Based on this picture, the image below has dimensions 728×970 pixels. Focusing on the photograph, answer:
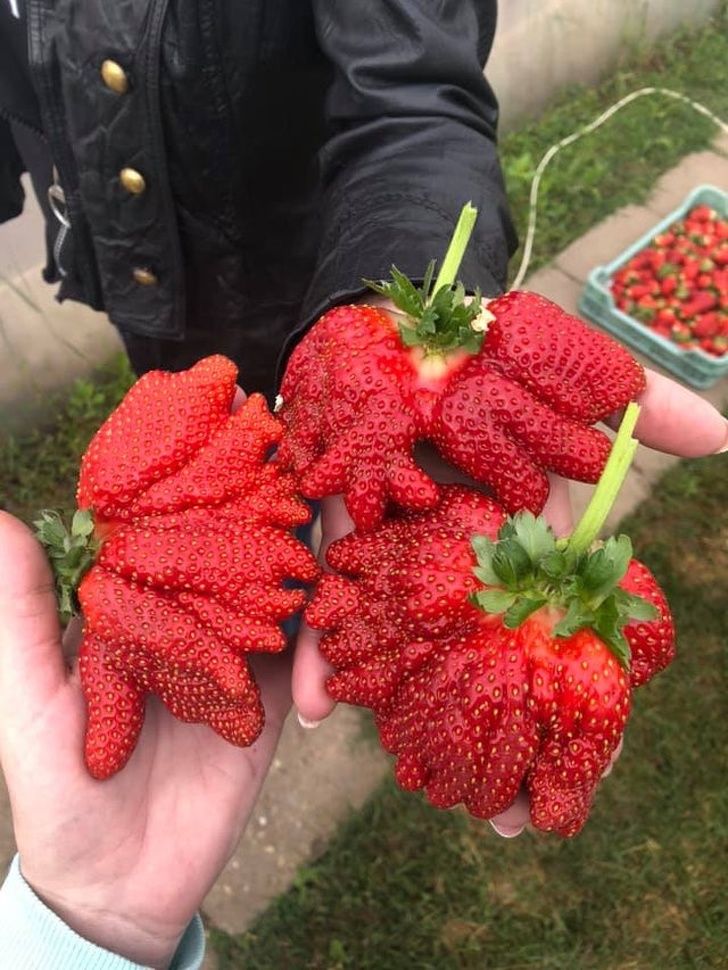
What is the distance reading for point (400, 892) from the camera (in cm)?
206

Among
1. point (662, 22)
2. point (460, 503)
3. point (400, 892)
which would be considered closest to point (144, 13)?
point (460, 503)

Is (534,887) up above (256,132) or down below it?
below

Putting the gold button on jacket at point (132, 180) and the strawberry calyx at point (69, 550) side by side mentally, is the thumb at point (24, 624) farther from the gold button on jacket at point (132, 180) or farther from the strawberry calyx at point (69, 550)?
the gold button on jacket at point (132, 180)

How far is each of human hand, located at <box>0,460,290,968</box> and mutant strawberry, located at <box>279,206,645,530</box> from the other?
34 cm

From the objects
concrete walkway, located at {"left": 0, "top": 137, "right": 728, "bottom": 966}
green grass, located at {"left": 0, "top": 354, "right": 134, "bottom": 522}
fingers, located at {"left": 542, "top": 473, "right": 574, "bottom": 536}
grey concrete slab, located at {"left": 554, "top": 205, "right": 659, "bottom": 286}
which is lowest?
concrete walkway, located at {"left": 0, "top": 137, "right": 728, "bottom": 966}

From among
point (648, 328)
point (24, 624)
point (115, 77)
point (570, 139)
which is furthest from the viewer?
point (570, 139)

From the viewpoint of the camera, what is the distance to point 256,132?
1.57 metres

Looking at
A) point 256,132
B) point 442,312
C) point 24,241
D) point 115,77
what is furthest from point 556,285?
point 442,312

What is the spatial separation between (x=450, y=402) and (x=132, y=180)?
719 millimetres

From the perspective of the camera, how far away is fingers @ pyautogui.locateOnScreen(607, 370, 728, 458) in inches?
50.6

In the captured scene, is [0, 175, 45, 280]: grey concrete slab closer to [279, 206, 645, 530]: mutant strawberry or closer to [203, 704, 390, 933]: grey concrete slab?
[203, 704, 390, 933]: grey concrete slab

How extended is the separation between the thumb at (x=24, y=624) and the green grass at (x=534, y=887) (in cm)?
114

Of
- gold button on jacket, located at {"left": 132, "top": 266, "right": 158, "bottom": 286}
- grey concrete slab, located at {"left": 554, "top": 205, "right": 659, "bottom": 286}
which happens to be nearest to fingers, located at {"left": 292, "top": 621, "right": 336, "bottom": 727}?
gold button on jacket, located at {"left": 132, "top": 266, "right": 158, "bottom": 286}

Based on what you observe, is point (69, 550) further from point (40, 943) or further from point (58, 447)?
point (58, 447)
